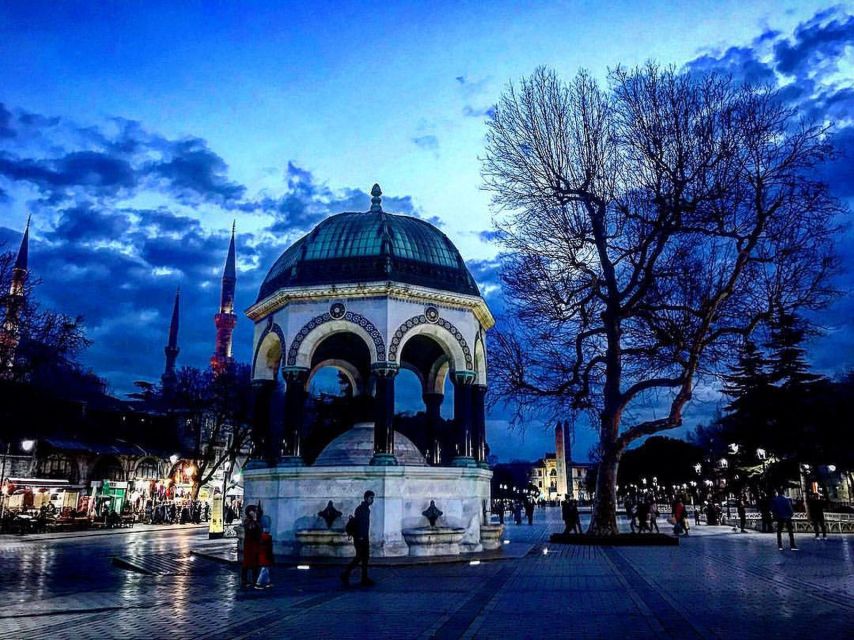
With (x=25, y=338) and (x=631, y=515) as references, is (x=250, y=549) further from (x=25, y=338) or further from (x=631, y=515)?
(x=631, y=515)

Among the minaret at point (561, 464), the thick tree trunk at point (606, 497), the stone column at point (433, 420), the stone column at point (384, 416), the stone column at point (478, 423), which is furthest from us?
the minaret at point (561, 464)

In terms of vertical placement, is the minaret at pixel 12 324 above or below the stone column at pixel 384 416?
above

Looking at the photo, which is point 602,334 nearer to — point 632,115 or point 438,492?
point 632,115

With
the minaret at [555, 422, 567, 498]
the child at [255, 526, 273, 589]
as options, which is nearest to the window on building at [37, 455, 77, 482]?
the child at [255, 526, 273, 589]

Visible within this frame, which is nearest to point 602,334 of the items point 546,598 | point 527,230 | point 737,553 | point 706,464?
point 527,230

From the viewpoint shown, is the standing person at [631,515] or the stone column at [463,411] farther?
the standing person at [631,515]

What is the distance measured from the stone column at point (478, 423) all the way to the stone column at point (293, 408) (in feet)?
15.5

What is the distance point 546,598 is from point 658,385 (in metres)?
13.9

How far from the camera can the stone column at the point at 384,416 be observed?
16.2 m

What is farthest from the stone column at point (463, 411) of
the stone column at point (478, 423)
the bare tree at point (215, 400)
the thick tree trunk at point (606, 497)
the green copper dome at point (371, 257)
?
the bare tree at point (215, 400)

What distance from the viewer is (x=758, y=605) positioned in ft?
28.5

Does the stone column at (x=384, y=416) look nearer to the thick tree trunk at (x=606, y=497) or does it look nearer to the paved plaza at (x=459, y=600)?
the paved plaza at (x=459, y=600)

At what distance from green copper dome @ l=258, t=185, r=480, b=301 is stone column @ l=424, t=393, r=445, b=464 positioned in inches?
148

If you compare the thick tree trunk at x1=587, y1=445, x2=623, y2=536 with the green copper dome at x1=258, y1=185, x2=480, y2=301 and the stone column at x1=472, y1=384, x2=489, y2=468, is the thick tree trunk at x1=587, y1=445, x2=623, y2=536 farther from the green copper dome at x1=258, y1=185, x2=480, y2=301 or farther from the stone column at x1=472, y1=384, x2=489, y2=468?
the green copper dome at x1=258, y1=185, x2=480, y2=301
